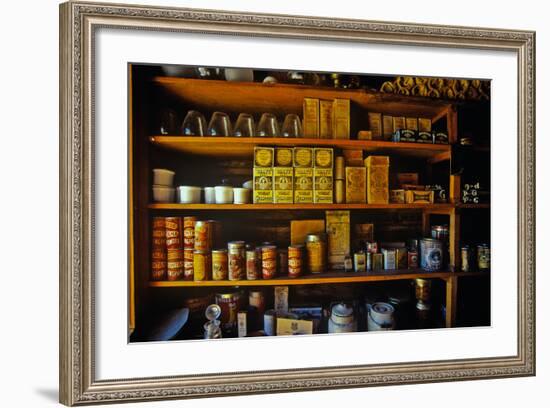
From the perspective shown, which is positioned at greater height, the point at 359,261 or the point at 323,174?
the point at 323,174

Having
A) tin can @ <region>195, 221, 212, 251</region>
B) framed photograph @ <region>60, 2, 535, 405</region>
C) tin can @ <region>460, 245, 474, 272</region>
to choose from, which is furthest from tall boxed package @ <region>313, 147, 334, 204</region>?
Answer: tin can @ <region>460, 245, 474, 272</region>

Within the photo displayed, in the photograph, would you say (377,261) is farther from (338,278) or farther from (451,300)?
(451,300)

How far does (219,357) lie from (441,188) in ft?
2.50

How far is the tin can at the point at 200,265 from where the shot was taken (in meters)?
0.81

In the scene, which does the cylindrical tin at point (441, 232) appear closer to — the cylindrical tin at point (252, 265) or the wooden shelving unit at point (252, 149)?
the wooden shelving unit at point (252, 149)

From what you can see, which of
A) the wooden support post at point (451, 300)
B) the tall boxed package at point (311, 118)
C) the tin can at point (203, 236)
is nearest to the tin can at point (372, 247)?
the wooden support post at point (451, 300)

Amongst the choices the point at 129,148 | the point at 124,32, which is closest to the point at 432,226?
the point at 129,148

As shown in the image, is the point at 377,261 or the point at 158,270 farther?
the point at 377,261

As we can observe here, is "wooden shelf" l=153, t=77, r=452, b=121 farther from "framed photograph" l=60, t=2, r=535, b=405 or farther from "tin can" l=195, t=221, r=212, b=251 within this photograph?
"tin can" l=195, t=221, r=212, b=251

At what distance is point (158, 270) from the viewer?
780 mm

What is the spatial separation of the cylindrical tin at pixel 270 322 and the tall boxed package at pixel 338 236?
0.22m

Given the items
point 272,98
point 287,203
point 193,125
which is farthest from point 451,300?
point 193,125

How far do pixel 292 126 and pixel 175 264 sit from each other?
0.50 metres

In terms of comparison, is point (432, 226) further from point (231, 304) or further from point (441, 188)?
point (231, 304)
